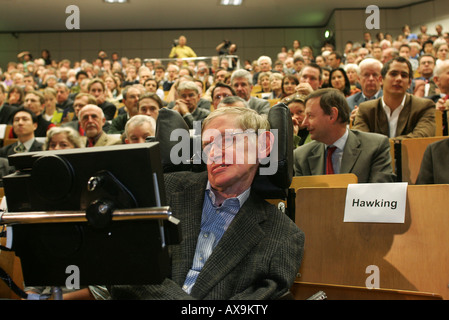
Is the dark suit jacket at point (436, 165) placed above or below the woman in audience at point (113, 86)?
below

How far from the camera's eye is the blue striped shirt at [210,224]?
121cm

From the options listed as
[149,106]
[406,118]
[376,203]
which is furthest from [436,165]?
[149,106]

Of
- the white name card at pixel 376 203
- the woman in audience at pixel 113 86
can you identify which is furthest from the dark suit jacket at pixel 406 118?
the woman in audience at pixel 113 86

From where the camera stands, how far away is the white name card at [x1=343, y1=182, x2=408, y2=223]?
142 centimetres

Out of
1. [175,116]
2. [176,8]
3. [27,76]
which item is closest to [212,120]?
[175,116]

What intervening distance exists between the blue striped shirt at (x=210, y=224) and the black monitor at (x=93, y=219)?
31cm

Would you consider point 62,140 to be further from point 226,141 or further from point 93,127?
point 226,141

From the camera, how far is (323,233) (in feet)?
5.06

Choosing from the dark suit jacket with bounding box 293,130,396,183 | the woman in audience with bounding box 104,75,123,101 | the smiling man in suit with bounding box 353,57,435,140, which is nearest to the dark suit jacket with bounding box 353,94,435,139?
the smiling man in suit with bounding box 353,57,435,140

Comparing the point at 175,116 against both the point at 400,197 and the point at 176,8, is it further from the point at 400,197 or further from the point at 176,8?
the point at 176,8

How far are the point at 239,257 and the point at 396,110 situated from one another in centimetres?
217

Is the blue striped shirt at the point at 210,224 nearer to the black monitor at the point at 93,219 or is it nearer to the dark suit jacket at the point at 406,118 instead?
the black monitor at the point at 93,219

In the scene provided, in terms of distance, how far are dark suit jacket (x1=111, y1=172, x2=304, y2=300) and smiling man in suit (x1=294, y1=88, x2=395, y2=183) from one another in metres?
1.02

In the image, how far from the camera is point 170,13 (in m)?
10.7
